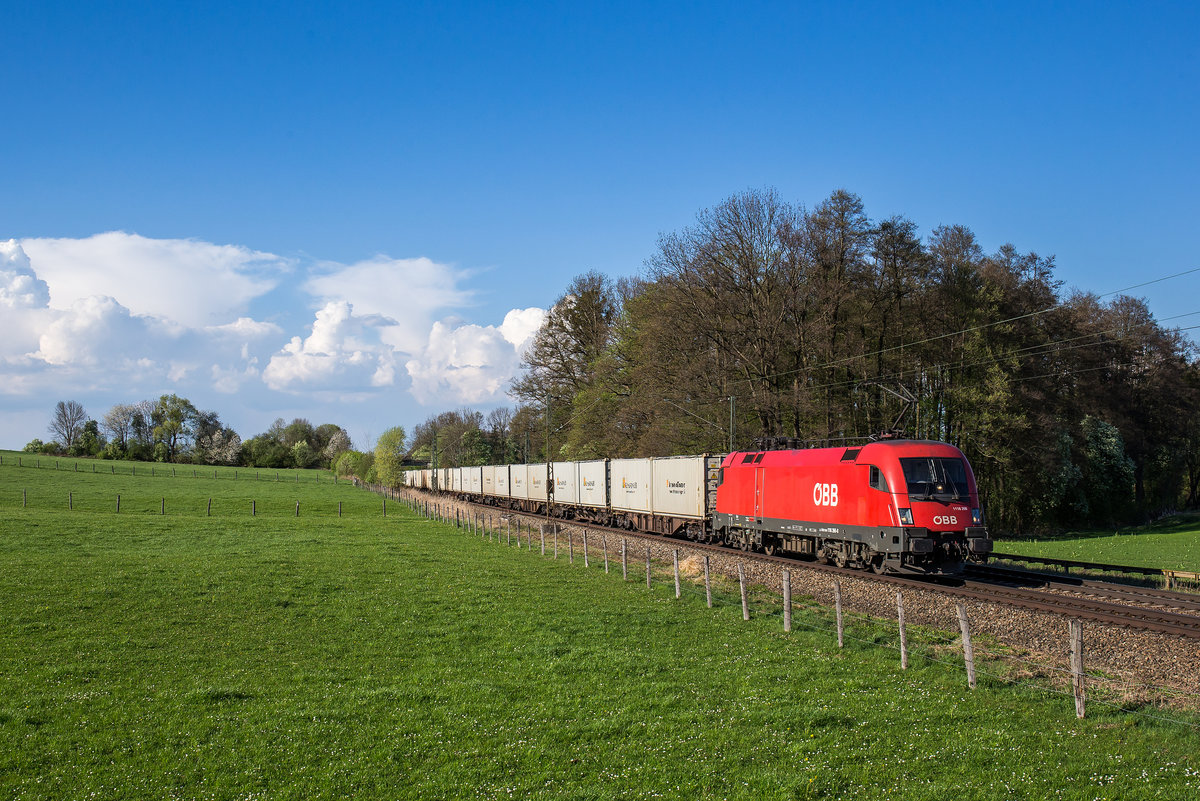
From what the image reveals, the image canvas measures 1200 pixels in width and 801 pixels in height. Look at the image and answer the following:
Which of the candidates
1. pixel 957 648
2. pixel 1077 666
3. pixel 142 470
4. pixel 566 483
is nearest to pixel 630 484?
pixel 566 483

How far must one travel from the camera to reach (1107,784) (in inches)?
292

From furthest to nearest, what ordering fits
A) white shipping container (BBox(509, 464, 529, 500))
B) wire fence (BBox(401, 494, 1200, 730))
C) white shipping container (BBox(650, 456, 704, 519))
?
white shipping container (BBox(509, 464, 529, 500)), white shipping container (BBox(650, 456, 704, 519)), wire fence (BBox(401, 494, 1200, 730))

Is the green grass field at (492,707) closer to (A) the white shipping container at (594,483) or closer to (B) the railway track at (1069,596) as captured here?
(B) the railway track at (1069,596)

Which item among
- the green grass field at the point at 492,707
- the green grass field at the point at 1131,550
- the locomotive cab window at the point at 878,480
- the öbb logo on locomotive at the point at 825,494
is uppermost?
the locomotive cab window at the point at 878,480

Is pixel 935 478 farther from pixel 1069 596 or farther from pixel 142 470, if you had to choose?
pixel 142 470

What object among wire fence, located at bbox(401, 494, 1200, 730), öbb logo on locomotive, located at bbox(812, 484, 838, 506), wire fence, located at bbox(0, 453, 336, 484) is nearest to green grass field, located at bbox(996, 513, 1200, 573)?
öbb logo on locomotive, located at bbox(812, 484, 838, 506)

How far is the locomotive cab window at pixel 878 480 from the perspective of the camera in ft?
62.4

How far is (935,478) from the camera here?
18766 millimetres

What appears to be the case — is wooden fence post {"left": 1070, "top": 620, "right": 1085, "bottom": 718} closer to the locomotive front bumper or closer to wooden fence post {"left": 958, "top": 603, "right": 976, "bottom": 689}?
wooden fence post {"left": 958, "top": 603, "right": 976, "bottom": 689}

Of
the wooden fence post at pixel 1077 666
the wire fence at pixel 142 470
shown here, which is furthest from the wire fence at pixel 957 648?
the wire fence at pixel 142 470

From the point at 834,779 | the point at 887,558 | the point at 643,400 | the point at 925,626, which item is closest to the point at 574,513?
the point at 643,400

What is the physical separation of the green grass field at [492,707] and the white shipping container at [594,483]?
19962 millimetres

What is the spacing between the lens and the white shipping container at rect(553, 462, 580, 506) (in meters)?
42.4

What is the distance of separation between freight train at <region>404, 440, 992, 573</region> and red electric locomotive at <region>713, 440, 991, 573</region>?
0.03 meters
